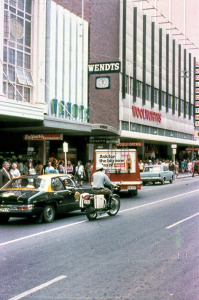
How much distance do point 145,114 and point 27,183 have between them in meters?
36.2

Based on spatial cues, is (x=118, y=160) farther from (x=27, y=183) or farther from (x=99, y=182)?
(x=27, y=183)

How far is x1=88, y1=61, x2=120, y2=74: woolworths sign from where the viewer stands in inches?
989

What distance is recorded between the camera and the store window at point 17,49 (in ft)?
89.5

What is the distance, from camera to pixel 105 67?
82.5ft

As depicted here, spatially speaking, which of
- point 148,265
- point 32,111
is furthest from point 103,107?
point 148,265

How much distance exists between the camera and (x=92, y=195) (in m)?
13.4

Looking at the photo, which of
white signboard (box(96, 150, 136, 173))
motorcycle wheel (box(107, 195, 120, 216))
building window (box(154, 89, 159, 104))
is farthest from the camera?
building window (box(154, 89, 159, 104))

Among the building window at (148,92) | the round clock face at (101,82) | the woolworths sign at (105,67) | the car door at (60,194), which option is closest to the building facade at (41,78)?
the round clock face at (101,82)

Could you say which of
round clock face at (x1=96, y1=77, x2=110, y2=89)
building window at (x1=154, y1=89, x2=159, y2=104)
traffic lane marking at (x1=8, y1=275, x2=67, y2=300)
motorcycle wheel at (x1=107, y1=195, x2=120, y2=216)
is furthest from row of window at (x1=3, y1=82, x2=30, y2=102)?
building window at (x1=154, y1=89, x2=159, y2=104)

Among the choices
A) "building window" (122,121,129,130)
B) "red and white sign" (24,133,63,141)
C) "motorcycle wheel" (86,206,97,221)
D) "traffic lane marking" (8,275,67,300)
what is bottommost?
"traffic lane marking" (8,275,67,300)

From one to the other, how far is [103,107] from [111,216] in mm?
26963

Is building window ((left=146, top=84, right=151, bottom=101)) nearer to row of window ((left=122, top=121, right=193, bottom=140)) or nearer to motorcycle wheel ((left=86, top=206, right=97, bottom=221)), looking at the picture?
row of window ((left=122, top=121, right=193, bottom=140))

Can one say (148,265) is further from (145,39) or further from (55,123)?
(145,39)

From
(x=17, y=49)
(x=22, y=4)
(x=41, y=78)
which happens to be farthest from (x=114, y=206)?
(x=22, y=4)
